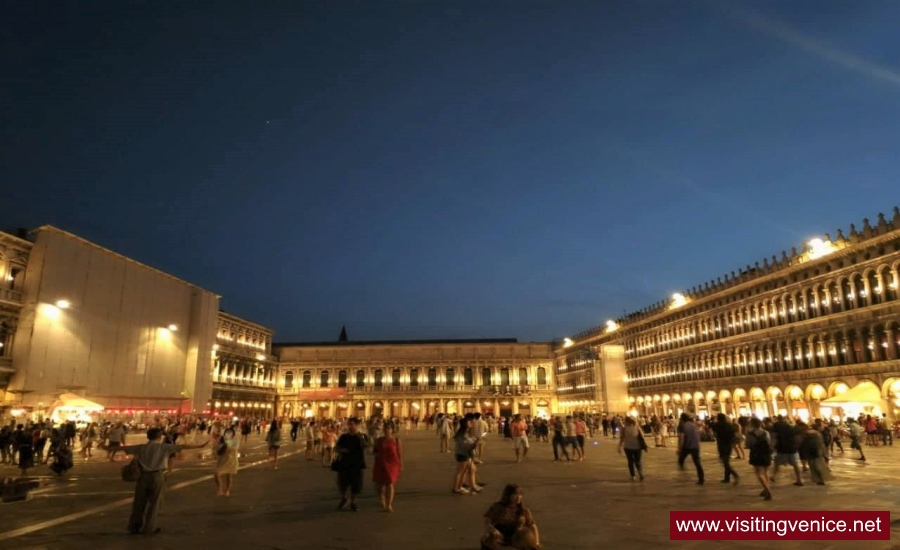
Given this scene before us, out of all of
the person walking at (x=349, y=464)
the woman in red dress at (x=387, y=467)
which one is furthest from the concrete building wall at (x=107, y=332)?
the woman in red dress at (x=387, y=467)

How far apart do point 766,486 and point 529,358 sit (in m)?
87.0

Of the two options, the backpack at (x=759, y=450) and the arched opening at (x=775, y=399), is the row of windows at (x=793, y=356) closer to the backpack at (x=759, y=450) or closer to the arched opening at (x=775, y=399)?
the arched opening at (x=775, y=399)

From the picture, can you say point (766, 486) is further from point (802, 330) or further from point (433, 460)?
point (802, 330)

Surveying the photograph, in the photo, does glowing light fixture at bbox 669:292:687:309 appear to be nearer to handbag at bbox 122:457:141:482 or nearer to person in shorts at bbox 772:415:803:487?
person in shorts at bbox 772:415:803:487

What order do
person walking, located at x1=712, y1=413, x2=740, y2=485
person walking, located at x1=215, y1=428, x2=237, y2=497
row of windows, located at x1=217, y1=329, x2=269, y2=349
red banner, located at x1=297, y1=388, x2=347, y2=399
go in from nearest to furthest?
person walking, located at x1=215, y1=428, x2=237, y2=497, person walking, located at x1=712, y1=413, x2=740, y2=485, red banner, located at x1=297, y1=388, x2=347, y2=399, row of windows, located at x1=217, y1=329, x2=269, y2=349

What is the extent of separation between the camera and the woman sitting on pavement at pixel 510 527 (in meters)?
6.01

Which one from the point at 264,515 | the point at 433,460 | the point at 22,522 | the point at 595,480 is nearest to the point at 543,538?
the point at 264,515

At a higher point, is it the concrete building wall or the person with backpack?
the concrete building wall

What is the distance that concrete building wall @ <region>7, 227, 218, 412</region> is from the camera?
114ft

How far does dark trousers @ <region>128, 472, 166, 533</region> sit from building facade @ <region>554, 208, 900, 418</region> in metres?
33.9

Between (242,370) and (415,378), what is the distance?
95.9 ft

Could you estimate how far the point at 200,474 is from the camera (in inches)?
719

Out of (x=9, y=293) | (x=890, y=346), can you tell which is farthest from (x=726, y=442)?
(x=9, y=293)

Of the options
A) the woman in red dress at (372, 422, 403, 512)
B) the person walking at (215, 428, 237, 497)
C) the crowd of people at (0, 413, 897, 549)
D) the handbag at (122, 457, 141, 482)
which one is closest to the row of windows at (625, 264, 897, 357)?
the crowd of people at (0, 413, 897, 549)
